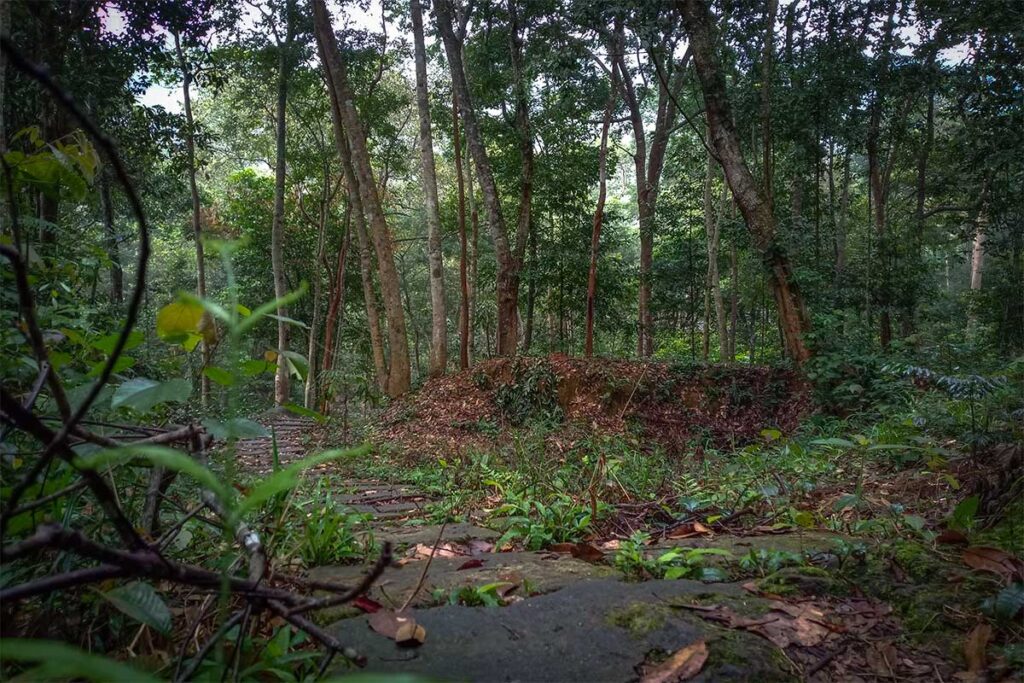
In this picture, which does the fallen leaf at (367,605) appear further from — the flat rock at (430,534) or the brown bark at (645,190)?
the brown bark at (645,190)

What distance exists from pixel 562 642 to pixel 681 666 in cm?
28

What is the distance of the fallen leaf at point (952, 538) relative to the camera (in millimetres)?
1944

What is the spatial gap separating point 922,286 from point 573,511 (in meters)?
12.6

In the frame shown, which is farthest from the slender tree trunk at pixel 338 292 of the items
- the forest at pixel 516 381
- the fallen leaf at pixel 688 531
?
the fallen leaf at pixel 688 531

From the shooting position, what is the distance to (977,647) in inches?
57.6

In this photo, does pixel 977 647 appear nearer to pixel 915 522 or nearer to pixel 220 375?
pixel 915 522

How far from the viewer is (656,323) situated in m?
18.2

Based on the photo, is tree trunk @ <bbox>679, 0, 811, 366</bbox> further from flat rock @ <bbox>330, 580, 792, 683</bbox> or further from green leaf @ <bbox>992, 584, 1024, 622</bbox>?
flat rock @ <bbox>330, 580, 792, 683</bbox>

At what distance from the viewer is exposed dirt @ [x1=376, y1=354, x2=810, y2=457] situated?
7.61 m

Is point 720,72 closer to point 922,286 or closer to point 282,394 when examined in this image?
point 922,286

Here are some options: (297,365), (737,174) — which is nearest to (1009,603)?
(297,365)

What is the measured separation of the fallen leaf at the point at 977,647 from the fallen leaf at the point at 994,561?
237 millimetres

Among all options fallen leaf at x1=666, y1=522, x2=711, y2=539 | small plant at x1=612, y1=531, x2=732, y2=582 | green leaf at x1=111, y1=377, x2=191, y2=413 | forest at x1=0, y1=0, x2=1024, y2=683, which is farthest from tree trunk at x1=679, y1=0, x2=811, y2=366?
green leaf at x1=111, y1=377, x2=191, y2=413

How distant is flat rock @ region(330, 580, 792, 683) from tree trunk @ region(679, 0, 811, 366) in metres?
6.12
